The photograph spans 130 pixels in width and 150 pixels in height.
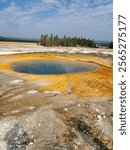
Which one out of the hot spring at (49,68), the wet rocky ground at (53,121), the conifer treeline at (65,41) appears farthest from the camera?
the conifer treeline at (65,41)

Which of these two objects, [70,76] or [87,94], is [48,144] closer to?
[87,94]

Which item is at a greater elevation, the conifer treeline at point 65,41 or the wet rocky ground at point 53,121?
the conifer treeline at point 65,41

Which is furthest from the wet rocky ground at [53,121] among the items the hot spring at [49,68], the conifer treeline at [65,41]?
the conifer treeline at [65,41]

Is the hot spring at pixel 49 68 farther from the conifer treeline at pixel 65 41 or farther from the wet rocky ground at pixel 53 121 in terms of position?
the conifer treeline at pixel 65 41

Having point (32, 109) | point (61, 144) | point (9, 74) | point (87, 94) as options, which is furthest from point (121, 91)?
point (9, 74)

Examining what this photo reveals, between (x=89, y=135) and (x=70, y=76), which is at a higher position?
(x=70, y=76)

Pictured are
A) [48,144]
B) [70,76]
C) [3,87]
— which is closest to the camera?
[48,144]

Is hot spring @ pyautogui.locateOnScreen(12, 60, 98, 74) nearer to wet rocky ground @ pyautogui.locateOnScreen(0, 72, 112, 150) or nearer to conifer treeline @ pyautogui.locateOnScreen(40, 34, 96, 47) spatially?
wet rocky ground @ pyautogui.locateOnScreen(0, 72, 112, 150)
